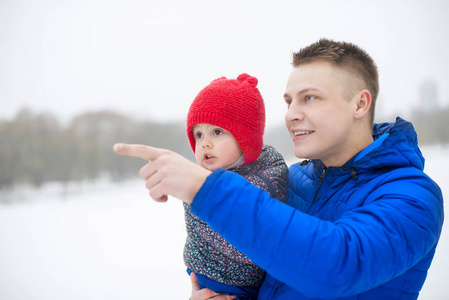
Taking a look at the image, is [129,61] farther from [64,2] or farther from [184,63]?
[64,2]

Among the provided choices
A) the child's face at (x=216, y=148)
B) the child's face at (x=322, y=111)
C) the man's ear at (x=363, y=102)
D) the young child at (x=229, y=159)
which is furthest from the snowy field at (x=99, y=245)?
the man's ear at (x=363, y=102)

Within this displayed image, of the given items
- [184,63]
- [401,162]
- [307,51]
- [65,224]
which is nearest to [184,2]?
[184,63]

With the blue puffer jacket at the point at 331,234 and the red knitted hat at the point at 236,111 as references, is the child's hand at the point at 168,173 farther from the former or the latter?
the red knitted hat at the point at 236,111

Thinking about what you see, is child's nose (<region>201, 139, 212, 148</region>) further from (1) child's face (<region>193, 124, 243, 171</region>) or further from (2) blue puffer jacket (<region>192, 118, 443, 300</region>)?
(2) blue puffer jacket (<region>192, 118, 443, 300</region>)

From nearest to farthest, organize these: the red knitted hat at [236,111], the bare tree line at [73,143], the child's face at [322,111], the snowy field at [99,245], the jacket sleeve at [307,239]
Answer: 1. the jacket sleeve at [307,239]
2. the child's face at [322,111]
3. the red knitted hat at [236,111]
4. the snowy field at [99,245]
5. the bare tree line at [73,143]

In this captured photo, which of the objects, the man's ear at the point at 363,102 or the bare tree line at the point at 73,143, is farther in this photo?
the bare tree line at the point at 73,143

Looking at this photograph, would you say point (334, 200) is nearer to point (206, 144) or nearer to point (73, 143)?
point (206, 144)

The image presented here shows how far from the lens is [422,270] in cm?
73

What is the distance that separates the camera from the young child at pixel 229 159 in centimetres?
95

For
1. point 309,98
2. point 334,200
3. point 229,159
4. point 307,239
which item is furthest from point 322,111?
point 307,239

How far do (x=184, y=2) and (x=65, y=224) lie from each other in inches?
160

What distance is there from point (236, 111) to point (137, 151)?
53cm

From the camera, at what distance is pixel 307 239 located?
510mm

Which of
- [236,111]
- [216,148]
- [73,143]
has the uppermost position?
[236,111]
